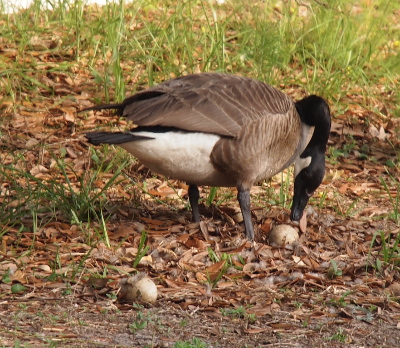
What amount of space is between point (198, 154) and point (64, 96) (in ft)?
9.81

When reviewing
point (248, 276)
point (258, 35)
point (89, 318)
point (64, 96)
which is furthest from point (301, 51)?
point (89, 318)

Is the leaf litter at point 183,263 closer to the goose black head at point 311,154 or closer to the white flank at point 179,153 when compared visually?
the goose black head at point 311,154

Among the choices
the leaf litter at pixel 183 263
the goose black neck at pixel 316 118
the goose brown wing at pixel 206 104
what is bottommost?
the leaf litter at pixel 183 263

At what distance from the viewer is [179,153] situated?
17.1ft

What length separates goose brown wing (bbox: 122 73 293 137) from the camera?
203 inches

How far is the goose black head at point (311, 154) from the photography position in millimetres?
5922

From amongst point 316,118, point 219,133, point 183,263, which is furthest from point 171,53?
point 183,263

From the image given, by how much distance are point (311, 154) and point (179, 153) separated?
1378 millimetres

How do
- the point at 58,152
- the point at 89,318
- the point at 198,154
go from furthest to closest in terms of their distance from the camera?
Answer: the point at 58,152
the point at 198,154
the point at 89,318

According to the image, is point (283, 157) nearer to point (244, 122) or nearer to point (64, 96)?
point (244, 122)

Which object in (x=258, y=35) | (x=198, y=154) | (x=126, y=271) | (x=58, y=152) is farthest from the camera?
(x=258, y=35)

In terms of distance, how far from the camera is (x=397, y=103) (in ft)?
28.5

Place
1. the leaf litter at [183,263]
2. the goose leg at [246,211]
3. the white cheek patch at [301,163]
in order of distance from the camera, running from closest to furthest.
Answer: the leaf litter at [183,263] → the goose leg at [246,211] → the white cheek patch at [301,163]

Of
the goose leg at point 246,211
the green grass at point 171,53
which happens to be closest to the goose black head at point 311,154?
the goose leg at point 246,211
